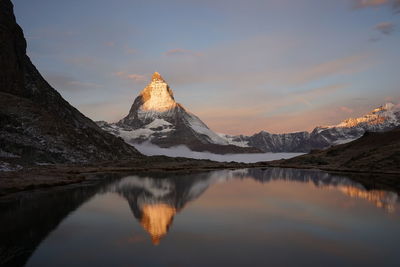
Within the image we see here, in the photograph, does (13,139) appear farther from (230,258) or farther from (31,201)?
(230,258)

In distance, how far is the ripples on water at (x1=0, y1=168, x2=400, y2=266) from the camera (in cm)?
2573

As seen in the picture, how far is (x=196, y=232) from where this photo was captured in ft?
114

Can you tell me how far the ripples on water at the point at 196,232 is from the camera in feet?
84.4

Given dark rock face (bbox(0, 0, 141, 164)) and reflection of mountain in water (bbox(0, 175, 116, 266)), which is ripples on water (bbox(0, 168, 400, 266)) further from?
dark rock face (bbox(0, 0, 141, 164))

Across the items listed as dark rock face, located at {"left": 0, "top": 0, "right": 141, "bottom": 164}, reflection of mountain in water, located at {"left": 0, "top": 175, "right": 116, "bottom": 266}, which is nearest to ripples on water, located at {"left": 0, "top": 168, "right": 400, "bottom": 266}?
reflection of mountain in water, located at {"left": 0, "top": 175, "right": 116, "bottom": 266}

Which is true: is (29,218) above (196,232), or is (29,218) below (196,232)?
above

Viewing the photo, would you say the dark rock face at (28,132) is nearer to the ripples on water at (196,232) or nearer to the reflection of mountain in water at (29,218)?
the reflection of mountain in water at (29,218)

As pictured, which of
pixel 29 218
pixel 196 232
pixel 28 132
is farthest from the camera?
pixel 28 132

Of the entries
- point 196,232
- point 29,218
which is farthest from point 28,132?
point 196,232

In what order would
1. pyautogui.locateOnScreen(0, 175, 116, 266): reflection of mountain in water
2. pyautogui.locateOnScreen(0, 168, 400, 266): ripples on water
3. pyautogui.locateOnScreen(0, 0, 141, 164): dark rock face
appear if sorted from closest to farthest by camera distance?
1. pyautogui.locateOnScreen(0, 168, 400, 266): ripples on water
2. pyautogui.locateOnScreen(0, 175, 116, 266): reflection of mountain in water
3. pyautogui.locateOnScreen(0, 0, 141, 164): dark rock face

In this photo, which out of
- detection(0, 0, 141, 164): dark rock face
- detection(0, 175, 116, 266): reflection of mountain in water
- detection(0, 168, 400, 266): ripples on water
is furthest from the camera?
detection(0, 0, 141, 164): dark rock face

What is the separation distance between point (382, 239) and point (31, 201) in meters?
47.3

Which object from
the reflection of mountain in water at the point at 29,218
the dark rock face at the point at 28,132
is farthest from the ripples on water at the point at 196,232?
the dark rock face at the point at 28,132

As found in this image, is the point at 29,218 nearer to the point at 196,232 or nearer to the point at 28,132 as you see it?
the point at 196,232
